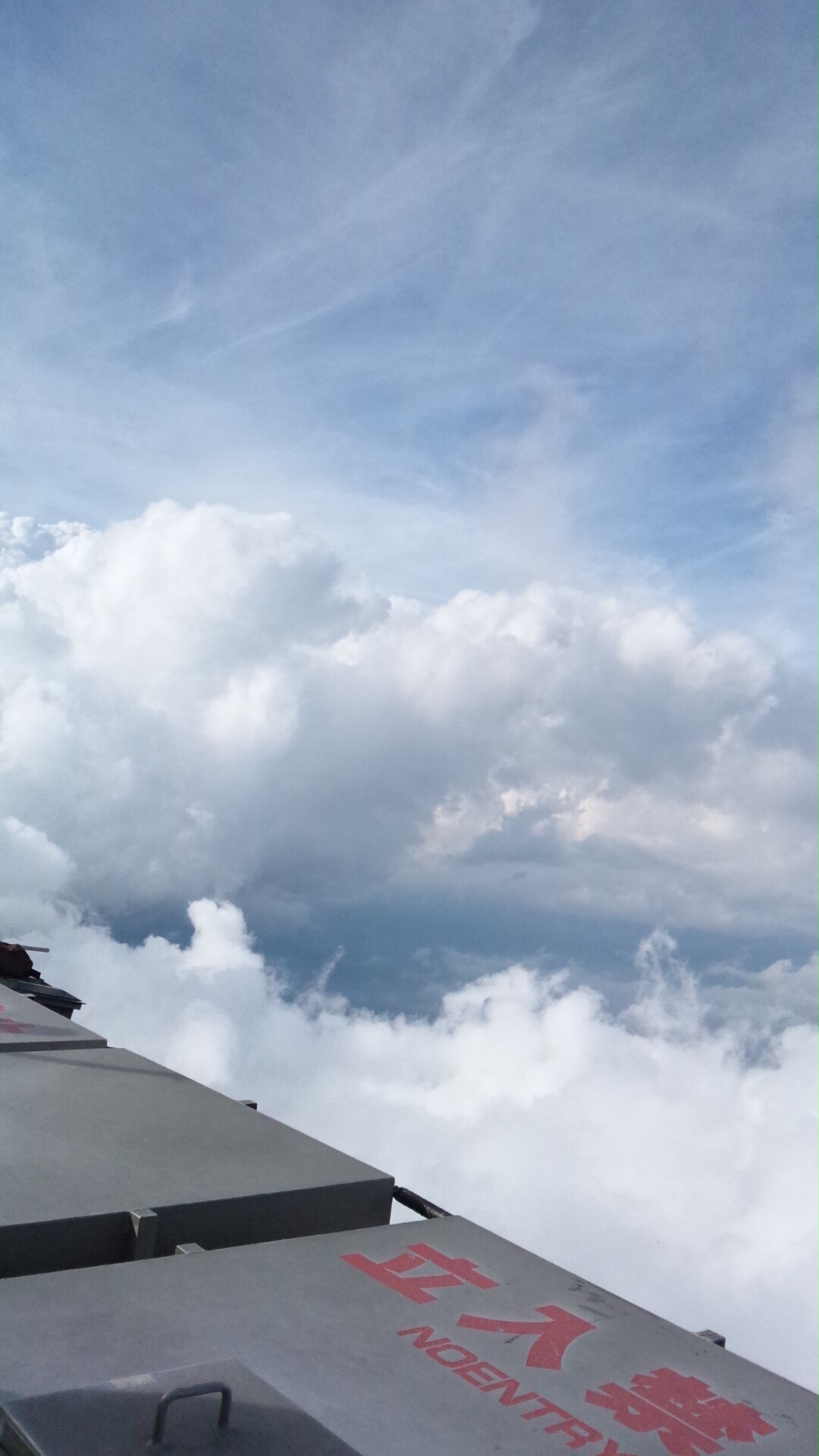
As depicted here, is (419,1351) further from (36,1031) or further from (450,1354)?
(36,1031)

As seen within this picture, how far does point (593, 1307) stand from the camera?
427 centimetres

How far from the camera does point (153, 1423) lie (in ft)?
9.62

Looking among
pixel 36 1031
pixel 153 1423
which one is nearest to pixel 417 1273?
pixel 153 1423

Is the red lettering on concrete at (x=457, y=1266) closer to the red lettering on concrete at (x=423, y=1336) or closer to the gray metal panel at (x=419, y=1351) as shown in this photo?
the gray metal panel at (x=419, y=1351)

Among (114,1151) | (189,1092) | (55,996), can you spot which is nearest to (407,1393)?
(114,1151)

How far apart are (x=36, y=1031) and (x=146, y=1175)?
3402 millimetres

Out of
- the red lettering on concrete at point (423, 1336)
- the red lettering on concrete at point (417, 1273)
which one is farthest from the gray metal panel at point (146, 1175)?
the red lettering on concrete at point (423, 1336)

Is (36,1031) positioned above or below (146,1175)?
above

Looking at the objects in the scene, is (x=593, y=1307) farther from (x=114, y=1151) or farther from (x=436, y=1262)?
(x=114, y=1151)

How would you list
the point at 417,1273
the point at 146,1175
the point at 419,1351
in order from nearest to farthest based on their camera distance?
the point at 419,1351 → the point at 417,1273 → the point at 146,1175

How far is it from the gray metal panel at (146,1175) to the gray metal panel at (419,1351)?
60 centimetres

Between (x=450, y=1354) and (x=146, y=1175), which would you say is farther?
(x=146, y=1175)

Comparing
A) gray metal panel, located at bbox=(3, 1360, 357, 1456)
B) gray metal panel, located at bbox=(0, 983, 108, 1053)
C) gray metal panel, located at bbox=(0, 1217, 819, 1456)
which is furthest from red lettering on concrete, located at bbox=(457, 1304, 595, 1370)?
gray metal panel, located at bbox=(0, 983, 108, 1053)

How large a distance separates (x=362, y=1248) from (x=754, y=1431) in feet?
5.71
